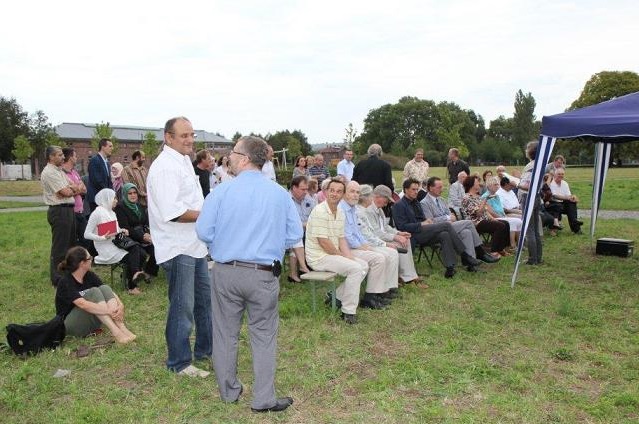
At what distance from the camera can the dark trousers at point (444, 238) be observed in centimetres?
741

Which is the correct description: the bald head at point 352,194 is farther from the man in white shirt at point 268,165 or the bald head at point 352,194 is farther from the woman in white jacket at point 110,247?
the woman in white jacket at point 110,247

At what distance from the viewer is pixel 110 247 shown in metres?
6.76

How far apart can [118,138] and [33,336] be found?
84586 millimetres

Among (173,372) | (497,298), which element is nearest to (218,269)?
(173,372)

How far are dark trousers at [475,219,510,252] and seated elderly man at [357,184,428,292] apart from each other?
95.8 inches

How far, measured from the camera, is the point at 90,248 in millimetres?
7672

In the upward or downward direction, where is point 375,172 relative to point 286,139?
downward

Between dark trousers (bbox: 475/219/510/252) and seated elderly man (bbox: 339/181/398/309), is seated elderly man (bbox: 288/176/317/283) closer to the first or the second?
seated elderly man (bbox: 339/181/398/309)

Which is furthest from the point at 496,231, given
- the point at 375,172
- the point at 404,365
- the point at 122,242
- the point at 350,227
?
the point at 122,242

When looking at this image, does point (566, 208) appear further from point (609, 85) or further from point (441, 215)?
point (609, 85)

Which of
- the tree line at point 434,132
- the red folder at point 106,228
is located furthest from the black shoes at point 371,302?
the tree line at point 434,132

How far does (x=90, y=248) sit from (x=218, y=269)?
16.3 feet

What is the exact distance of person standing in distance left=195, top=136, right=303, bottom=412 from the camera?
331 cm

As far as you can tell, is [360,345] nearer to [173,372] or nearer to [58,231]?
[173,372]
